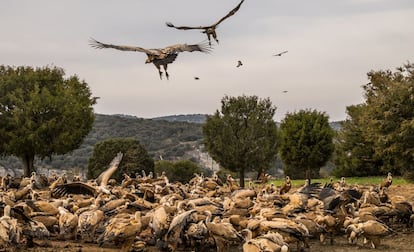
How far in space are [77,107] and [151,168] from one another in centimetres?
759

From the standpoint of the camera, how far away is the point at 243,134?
40844 mm

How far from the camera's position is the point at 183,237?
1498 centimetres

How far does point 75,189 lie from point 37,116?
2421 centimetres

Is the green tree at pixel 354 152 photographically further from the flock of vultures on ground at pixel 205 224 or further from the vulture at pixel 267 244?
the vulture at pixel 267 244

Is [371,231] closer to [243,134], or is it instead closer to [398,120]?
[398,120]

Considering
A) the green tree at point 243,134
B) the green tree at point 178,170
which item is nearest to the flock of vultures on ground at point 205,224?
the green tree at point 243,134

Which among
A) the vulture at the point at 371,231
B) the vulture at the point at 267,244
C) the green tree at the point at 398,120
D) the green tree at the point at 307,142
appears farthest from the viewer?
the green tree at the point at 307,142

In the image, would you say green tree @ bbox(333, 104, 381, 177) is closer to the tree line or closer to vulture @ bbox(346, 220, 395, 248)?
the tree line

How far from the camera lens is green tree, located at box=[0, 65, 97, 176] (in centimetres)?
4650

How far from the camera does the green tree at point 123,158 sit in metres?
49.3

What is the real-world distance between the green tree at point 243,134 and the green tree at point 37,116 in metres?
12.0

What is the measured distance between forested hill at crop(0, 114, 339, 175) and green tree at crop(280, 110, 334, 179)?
44.0m

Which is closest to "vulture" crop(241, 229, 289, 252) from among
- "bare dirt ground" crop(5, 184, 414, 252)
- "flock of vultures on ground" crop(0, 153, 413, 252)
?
"flock of vultures on ground" crop(0, 153, 413, 252)

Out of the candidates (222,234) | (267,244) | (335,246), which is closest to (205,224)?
(222,234)
